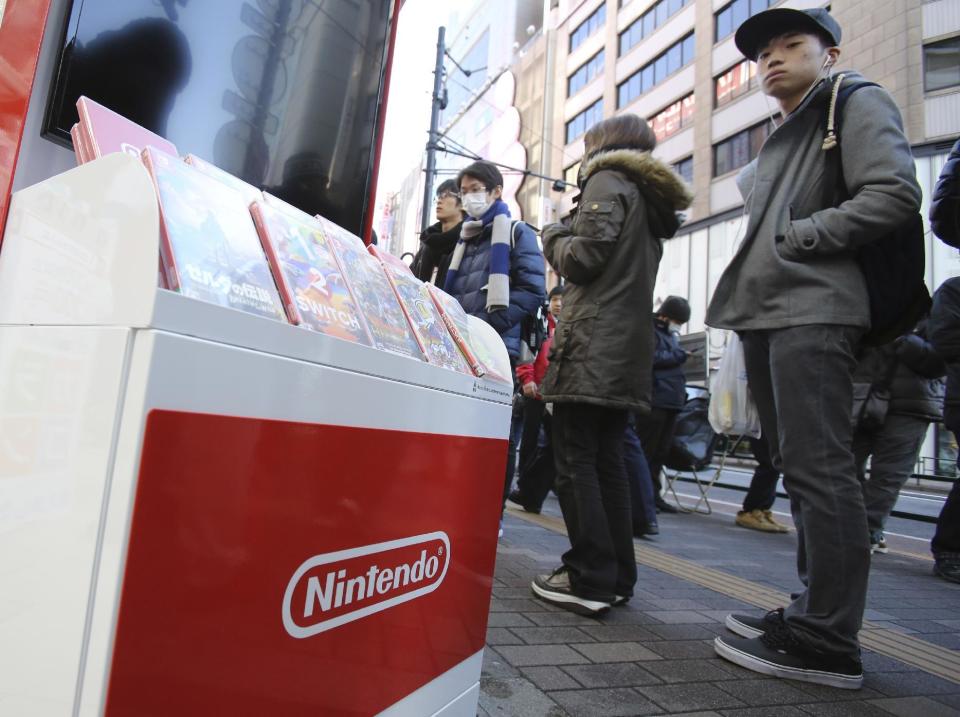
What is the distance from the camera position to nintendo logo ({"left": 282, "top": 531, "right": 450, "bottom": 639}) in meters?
0.91

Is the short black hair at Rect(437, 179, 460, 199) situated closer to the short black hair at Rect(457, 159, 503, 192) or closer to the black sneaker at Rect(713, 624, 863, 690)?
the short black hair at Rect(457, 159, 503, 192)

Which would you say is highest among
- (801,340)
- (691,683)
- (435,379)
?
(801,340)

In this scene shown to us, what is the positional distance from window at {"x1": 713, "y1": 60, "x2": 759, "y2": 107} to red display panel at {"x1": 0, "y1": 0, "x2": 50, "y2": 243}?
877 inches

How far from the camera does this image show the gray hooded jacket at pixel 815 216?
1.83m

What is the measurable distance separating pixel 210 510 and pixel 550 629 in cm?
166

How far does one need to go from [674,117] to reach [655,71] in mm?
2604

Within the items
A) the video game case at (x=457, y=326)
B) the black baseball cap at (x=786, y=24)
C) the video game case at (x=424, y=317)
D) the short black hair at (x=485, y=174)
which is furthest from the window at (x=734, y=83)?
the video game case at (x=424, y=317)

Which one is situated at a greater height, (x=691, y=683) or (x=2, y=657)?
(x=2, y=657)

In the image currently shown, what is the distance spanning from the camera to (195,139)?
155 cm

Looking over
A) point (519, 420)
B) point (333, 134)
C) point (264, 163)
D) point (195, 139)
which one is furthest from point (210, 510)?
point (519, 420)

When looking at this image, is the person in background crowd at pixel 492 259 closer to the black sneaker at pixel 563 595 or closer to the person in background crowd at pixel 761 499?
the black sneaker at pixel 563 595

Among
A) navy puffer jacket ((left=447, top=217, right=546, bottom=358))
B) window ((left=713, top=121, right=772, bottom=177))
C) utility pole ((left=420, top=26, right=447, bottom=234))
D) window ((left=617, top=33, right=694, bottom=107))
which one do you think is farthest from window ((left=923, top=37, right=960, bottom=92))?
navy puffer jacket ((left=447, top=217, right=546, bottom=358))

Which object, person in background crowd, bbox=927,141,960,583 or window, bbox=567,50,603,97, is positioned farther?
window, bbox=567,50,603,97

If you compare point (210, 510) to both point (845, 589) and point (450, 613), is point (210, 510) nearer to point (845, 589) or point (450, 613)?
point (450, 613)
